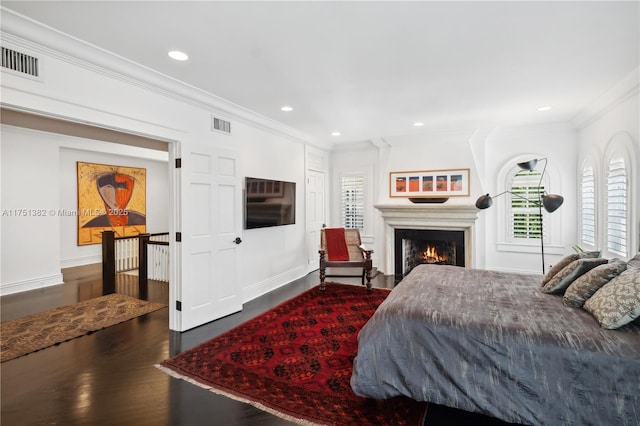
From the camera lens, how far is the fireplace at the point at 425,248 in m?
5.39

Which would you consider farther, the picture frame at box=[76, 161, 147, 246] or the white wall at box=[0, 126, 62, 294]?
the picture frame at box=[76, 161, 147, 246]

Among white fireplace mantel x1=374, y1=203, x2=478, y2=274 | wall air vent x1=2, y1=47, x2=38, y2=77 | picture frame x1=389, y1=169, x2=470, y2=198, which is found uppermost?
wall air vent x1=2, y1=47, x2=38, y2=77

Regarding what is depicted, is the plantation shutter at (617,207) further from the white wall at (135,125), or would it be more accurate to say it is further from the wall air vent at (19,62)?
the wall air vent at (19,62)

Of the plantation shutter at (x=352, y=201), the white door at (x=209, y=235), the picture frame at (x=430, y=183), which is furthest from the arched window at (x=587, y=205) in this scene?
the white door at (x=209, y=235)

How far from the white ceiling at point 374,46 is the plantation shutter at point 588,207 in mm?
1058

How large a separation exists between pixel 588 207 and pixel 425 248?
8.18 ft

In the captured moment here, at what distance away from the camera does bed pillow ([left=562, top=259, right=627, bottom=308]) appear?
2.06 meters

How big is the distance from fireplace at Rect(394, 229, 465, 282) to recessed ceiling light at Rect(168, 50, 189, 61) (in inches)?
174

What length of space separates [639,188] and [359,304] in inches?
126

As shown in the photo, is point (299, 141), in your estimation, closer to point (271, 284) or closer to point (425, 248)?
point (271, 284)

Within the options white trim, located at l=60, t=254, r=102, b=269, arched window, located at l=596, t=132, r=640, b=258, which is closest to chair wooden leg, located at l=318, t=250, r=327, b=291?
arched window, located at l=596, t=132, r=640, b=258

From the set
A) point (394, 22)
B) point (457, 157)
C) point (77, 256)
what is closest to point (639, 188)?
point (457, 157)

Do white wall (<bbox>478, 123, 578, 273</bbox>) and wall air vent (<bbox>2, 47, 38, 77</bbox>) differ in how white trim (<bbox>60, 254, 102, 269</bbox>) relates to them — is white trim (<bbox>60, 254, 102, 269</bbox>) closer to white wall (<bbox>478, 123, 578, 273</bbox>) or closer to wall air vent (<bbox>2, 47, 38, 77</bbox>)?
wall air vent (<bbox>2, 47, 38, 77</bbox>)

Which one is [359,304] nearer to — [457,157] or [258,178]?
[258,178]
